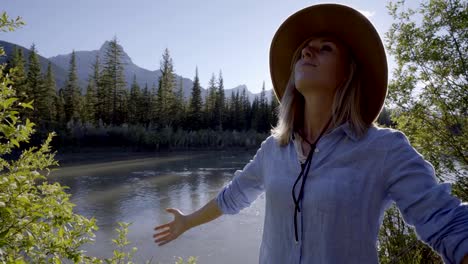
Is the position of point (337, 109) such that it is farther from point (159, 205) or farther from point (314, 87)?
point (159, 205)

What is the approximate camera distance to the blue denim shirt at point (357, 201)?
0.84m

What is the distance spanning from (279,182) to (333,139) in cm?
23

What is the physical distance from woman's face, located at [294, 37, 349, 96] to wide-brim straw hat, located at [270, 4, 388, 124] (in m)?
0.06

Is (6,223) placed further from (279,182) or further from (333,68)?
(333,68)

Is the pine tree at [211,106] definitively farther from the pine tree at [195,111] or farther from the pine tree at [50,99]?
the pine tree at [50,99]

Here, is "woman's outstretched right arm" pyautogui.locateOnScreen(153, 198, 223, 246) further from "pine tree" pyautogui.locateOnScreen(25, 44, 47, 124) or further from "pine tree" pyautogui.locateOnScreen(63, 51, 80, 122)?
"pine tree" pyautogui.locateOnScreen(63, 51, 80, 122)

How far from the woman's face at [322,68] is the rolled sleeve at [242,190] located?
356mm

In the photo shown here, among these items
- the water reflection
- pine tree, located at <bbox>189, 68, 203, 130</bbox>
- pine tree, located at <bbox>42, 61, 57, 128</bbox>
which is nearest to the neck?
the water reflection

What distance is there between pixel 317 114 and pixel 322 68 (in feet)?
0.55

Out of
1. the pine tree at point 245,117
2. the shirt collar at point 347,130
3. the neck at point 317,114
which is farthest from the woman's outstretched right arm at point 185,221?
the pine tree at point 245,117

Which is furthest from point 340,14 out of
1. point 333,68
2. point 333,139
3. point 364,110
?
point 333,139

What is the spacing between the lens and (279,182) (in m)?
1.14

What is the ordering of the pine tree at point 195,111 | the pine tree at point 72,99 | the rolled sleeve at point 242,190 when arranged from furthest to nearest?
1. the pine tree at point 195,111
2. the pine tree at point 72,99
3. the rolled sleeve at point 242,190

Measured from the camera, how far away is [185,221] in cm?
156
